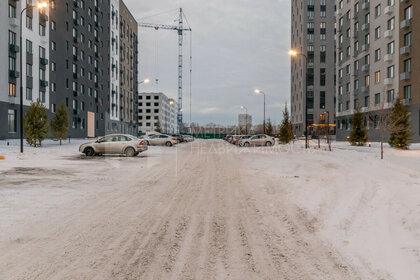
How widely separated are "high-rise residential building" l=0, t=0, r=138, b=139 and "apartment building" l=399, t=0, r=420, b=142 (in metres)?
38.7

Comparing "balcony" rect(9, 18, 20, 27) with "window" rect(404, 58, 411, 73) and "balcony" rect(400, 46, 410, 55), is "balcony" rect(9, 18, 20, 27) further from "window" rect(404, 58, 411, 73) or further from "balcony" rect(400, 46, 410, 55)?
"window" rect(404, 58, 411, 73)

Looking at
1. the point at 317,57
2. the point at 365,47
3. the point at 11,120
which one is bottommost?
the point at 11,120

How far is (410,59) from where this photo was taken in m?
36.4

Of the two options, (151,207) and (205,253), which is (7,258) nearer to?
(205,253)

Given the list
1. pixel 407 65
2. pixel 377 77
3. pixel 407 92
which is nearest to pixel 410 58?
pixel 407 65

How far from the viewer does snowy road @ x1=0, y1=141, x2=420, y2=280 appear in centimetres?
364

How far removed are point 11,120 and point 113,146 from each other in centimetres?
2183

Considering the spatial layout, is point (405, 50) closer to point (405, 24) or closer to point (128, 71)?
point (405, 24)

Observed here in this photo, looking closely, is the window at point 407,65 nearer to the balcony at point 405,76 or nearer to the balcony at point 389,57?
the balcony at point 405,76

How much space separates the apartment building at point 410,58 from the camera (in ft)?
115

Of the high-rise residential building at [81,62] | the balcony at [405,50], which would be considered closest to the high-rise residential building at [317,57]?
the balcony at [405,50]

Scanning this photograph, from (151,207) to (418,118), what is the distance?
37339mm

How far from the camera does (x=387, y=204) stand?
6641mm

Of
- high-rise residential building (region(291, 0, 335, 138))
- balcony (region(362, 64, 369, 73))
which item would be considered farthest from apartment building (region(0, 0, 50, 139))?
high-rise residential building (region(291, 0, 335, 138))
